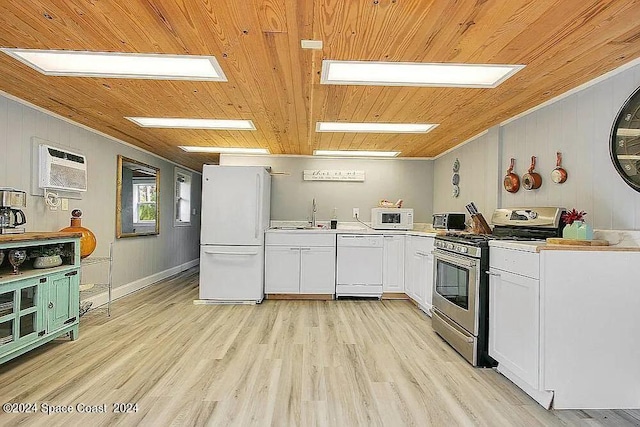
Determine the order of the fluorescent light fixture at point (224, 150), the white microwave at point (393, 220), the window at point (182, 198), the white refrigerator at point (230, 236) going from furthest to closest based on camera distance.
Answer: the window at point (182, 198)
the fluorescent light fixture at point (224, 150)
the white microwave at point (393, 220)
the white refrigerator at point (230, 236)

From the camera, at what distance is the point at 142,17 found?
1940 millimetres

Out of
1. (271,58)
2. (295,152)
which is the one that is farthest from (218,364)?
(295,152)

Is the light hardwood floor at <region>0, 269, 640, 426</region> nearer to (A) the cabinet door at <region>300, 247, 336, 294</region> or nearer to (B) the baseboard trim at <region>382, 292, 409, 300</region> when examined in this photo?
(A) the cabinet door at <region>300, 247, 336, 294</region>

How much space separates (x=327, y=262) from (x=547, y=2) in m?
3.91

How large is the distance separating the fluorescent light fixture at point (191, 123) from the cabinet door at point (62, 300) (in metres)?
1.67

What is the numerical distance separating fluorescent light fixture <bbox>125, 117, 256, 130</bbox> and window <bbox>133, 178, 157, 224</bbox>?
170 centimetres

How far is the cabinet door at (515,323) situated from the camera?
7.69 ft

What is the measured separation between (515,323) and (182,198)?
6464mm

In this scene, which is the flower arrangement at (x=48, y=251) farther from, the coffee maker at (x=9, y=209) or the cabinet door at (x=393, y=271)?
the cabinet door at (x=393, y=271)

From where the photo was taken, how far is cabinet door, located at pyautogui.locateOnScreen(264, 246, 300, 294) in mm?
5180

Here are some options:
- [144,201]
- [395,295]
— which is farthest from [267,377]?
[144,201]

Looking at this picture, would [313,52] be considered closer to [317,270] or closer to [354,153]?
[317,270]

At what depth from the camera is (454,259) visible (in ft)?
10.9

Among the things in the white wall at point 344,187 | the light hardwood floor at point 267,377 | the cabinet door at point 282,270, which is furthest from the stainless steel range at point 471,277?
the white wall at point 344,187
